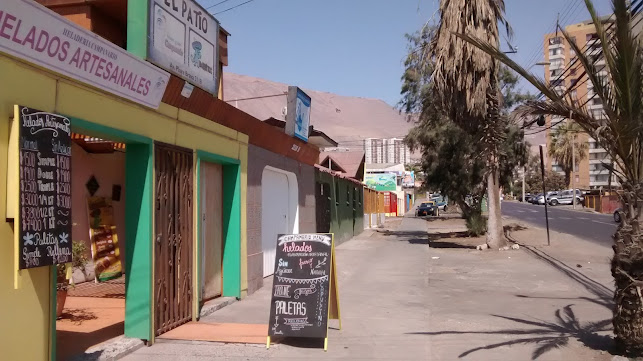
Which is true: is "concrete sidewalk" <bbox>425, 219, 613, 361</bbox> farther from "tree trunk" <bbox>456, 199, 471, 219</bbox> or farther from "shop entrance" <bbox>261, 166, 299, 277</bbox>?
"tree trunk" <bbox>456, 199, 471, 219</bbox>

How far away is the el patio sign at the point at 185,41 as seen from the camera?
6.95 metres

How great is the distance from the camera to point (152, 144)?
6.73 metres

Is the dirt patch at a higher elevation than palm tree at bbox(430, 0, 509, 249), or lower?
lower

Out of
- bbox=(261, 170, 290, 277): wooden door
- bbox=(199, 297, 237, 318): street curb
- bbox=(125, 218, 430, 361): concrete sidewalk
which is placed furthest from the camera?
bbox=(261, 170, 290, 277): wooden door

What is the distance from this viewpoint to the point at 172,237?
7.21 metres

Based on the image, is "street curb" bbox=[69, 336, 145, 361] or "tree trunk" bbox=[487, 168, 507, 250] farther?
"tree trunk" bbox=[487, 168, 507, 250]

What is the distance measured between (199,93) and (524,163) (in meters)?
20.7

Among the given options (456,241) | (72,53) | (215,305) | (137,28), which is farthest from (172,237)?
(456,241)

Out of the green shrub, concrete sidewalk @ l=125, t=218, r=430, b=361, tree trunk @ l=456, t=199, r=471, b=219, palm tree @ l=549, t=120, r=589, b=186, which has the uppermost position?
palm tree @ l=549, t=120, r=589, b=186

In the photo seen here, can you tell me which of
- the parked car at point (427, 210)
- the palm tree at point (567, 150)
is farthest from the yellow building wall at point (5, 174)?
the palm tree at point (567, 150)

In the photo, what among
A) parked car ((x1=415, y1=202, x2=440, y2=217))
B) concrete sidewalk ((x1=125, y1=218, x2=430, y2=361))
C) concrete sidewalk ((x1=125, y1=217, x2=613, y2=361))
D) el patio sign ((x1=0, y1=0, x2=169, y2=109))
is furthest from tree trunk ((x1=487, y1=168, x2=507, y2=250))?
parked car ((x1=415, y1=202, x2=440, y2=217))

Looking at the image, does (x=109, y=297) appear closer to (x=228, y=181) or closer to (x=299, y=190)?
(x=228, y=181)

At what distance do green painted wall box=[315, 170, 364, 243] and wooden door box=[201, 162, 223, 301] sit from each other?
728 cm

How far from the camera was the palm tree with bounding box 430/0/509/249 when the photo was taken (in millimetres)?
16297
